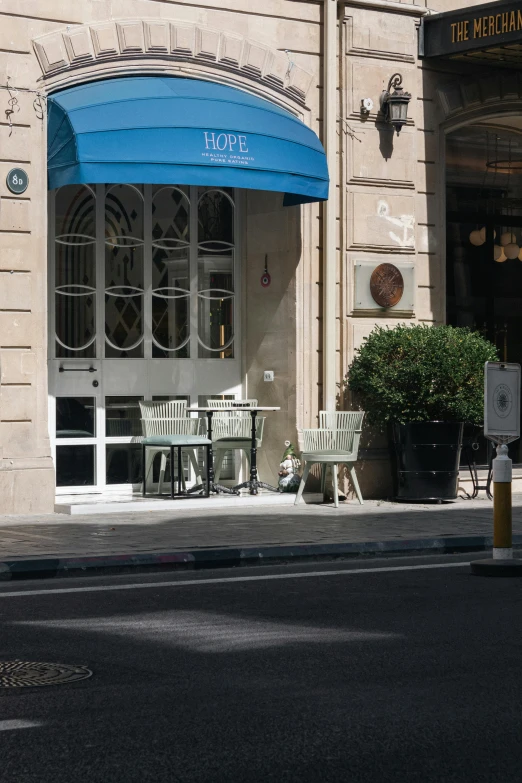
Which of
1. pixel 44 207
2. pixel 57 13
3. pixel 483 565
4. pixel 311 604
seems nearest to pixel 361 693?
pixel 311 604

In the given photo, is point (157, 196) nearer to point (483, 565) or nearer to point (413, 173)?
point (413, 173)

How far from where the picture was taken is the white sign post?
998 cm

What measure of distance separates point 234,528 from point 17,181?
418 centimetres

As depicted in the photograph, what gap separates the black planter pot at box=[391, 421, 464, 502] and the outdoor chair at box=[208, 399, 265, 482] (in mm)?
1657

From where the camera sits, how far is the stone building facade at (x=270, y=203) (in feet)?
44.4

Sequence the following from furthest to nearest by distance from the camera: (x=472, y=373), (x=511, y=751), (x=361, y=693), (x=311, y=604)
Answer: (x=472, y=373)
(x=311, y=604)
(x=361, y=693)
(x=511, y=751)

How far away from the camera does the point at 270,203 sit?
51.3 feet

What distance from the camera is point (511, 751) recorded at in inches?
193

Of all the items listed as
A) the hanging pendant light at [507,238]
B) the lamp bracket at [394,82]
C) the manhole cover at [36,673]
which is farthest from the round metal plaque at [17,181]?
the manhole cover at [36,673]

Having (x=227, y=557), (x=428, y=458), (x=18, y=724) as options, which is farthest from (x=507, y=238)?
(x=18, y=724)

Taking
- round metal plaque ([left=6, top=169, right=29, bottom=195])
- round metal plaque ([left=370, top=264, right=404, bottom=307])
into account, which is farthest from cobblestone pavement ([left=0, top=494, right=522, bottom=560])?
round metal plaque ([left=6, top=169, right=29, bottom=195])

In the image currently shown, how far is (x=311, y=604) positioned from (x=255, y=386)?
304 inches

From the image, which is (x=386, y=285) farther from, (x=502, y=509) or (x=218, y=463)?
(x=502, y=509)

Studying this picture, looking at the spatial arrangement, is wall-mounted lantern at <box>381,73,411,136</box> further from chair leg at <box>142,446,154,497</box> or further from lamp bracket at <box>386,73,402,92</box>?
chair leg at <box>142,446,154,497</box>
